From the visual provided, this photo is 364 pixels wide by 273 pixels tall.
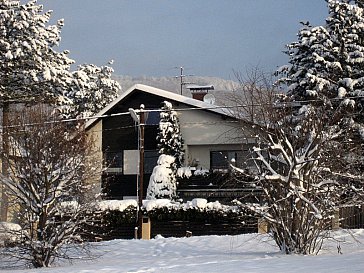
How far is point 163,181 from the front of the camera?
108ft

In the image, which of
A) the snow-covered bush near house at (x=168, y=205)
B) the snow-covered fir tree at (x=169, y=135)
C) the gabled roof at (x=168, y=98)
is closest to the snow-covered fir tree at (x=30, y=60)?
the gabled roof at (x=168, y=98)

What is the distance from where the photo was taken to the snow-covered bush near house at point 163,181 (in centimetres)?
3275

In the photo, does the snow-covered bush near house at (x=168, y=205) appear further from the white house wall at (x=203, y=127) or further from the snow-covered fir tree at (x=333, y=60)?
the white house wall at (x=203, y=127)

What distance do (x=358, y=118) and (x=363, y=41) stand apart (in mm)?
3879

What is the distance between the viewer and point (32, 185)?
15406mm

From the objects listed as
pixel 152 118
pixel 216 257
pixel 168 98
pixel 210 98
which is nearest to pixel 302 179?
pixel 216 257

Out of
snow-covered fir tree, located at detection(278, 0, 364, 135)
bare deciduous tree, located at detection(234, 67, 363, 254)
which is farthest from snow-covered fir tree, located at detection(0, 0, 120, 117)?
bare deciduous tree, located at detection(234, 67, 363, 254)

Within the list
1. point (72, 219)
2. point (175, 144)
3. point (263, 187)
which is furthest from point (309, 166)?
point (175, 144)

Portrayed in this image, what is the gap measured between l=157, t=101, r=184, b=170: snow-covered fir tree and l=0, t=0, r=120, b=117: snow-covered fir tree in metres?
5.04

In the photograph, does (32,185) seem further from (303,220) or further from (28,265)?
(303,220)

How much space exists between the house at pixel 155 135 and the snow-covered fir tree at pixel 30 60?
147 inches

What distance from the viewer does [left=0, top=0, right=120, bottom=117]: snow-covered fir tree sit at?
3083cm

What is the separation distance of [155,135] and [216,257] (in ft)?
73.6

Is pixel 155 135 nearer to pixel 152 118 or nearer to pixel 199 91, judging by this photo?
pixel 152 118
